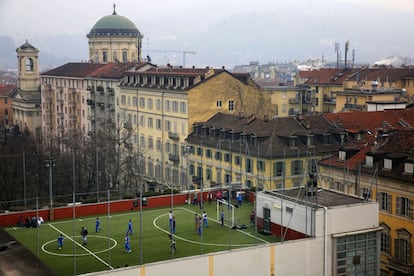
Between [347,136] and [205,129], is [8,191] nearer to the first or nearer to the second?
[205,129]

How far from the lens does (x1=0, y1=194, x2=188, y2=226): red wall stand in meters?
30.2

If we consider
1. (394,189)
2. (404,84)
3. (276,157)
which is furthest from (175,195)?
(404,84)

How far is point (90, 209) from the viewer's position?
31.7 metres

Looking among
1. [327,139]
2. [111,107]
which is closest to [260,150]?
[327,139]

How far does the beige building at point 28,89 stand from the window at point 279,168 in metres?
43.2

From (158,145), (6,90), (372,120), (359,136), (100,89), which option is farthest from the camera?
(6,90)

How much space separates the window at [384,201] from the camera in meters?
30.6

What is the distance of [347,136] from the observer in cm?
4153

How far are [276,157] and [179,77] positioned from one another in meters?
12.8

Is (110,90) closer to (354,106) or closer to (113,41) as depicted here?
(354,106)

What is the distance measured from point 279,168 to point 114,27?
47407mm

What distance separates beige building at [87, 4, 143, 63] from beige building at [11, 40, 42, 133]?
6.88 m

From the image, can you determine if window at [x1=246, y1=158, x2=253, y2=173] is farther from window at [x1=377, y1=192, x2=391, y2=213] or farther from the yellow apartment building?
window at [x1=377, y1=192, x2=391, y2=213]

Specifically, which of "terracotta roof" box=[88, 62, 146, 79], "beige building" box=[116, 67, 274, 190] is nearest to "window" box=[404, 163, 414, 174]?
"beige building" box=[116, 67, 274, 190]
